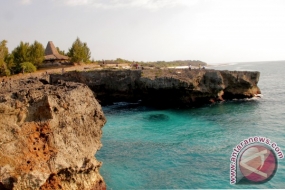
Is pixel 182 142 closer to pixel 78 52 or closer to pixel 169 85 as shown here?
pixel 169 85

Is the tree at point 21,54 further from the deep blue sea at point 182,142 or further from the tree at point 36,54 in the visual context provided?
the deep blue sea at point 182,142

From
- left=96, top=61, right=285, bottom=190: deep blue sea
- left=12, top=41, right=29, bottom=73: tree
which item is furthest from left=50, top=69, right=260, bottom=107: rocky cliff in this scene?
left=12, top=41, right=29, bottom=73: tree

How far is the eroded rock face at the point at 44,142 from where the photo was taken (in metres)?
9.86

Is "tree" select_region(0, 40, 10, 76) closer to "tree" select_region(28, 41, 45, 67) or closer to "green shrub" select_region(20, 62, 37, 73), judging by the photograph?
"green shrub" select_region(20, 62, 37, 73)

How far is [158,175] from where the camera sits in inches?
661

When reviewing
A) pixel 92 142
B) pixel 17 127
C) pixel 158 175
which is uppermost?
pixel 17 127

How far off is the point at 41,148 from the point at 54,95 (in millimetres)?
2452

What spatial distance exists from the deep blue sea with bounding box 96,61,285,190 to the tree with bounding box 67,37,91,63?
2334 cm

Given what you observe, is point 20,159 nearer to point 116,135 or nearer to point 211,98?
point 116,135

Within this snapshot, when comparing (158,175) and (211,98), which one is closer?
(158,175)

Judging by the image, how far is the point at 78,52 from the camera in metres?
57.4

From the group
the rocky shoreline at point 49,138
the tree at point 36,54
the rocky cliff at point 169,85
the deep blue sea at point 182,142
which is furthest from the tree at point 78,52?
the rocky shoreline at point 49,138

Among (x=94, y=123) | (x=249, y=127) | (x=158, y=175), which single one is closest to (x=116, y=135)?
(x=158, y=175)

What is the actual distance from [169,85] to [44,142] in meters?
29.5
